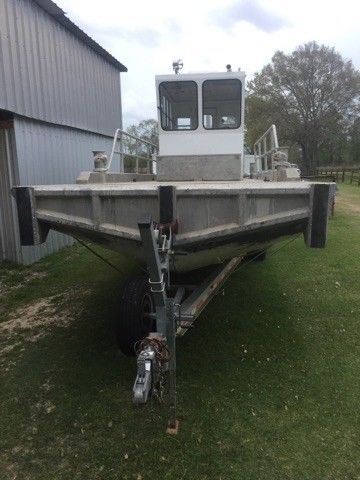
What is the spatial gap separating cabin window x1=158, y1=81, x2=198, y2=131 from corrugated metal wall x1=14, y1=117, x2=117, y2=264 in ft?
9.46

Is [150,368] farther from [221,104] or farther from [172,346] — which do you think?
[221,104]

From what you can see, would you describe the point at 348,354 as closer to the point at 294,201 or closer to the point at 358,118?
the point at 294,201

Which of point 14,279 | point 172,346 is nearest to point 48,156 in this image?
point 14,279

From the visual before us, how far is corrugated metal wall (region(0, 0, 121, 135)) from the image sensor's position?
727 cm

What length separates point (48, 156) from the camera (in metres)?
8.77

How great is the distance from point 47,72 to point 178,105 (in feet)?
12.8

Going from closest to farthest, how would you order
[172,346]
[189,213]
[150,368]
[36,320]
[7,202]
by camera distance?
1. [150,368]
2. [172,346]
3. [189,213]
4. [36,320]
5. [7,202]

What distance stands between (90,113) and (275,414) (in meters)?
9.83

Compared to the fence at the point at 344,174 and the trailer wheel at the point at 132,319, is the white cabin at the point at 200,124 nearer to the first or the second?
the trailer wheel at the point at 132,319

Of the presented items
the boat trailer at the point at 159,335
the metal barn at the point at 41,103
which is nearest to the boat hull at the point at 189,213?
the boat trailer at the point at 159,335

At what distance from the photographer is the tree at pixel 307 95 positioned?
118ft

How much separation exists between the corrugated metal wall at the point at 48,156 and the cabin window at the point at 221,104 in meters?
3.50

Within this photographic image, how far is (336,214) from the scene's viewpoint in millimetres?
12812

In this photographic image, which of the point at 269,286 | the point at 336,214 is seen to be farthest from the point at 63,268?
the point at 336,214
